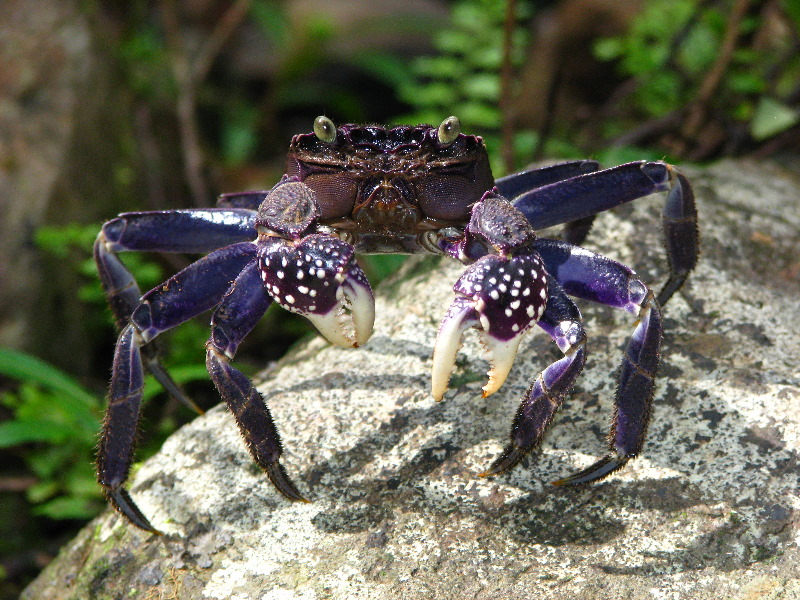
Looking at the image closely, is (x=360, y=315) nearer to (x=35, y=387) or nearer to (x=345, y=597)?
(x=345, y=597)

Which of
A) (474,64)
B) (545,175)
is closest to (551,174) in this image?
(545,175)

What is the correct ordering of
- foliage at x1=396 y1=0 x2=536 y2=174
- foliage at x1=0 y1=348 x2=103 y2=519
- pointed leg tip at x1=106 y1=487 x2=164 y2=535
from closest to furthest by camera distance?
1. pointed leg tip at x1=106 y1=487 x2=164 y2=535
2. foliage at x1=0 y1=348 x2=103 y2=519
3. foliage at x1=396 y1=0 x2=536 y2=174

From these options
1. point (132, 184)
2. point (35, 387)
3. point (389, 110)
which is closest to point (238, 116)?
point (389, 110)

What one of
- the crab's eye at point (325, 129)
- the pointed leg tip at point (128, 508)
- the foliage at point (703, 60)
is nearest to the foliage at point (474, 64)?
the foliage at point (703, 60)

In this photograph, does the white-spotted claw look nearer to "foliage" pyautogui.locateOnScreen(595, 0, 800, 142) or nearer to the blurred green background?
the blurred green background

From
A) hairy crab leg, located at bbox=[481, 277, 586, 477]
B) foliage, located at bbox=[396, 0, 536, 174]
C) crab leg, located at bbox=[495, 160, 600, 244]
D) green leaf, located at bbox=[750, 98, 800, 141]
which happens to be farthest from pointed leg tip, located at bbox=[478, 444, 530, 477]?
green leaf, located at bbox=[750, 98, 800, 141]

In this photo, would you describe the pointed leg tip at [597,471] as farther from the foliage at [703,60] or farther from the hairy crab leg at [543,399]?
the foliage at [703,60]
